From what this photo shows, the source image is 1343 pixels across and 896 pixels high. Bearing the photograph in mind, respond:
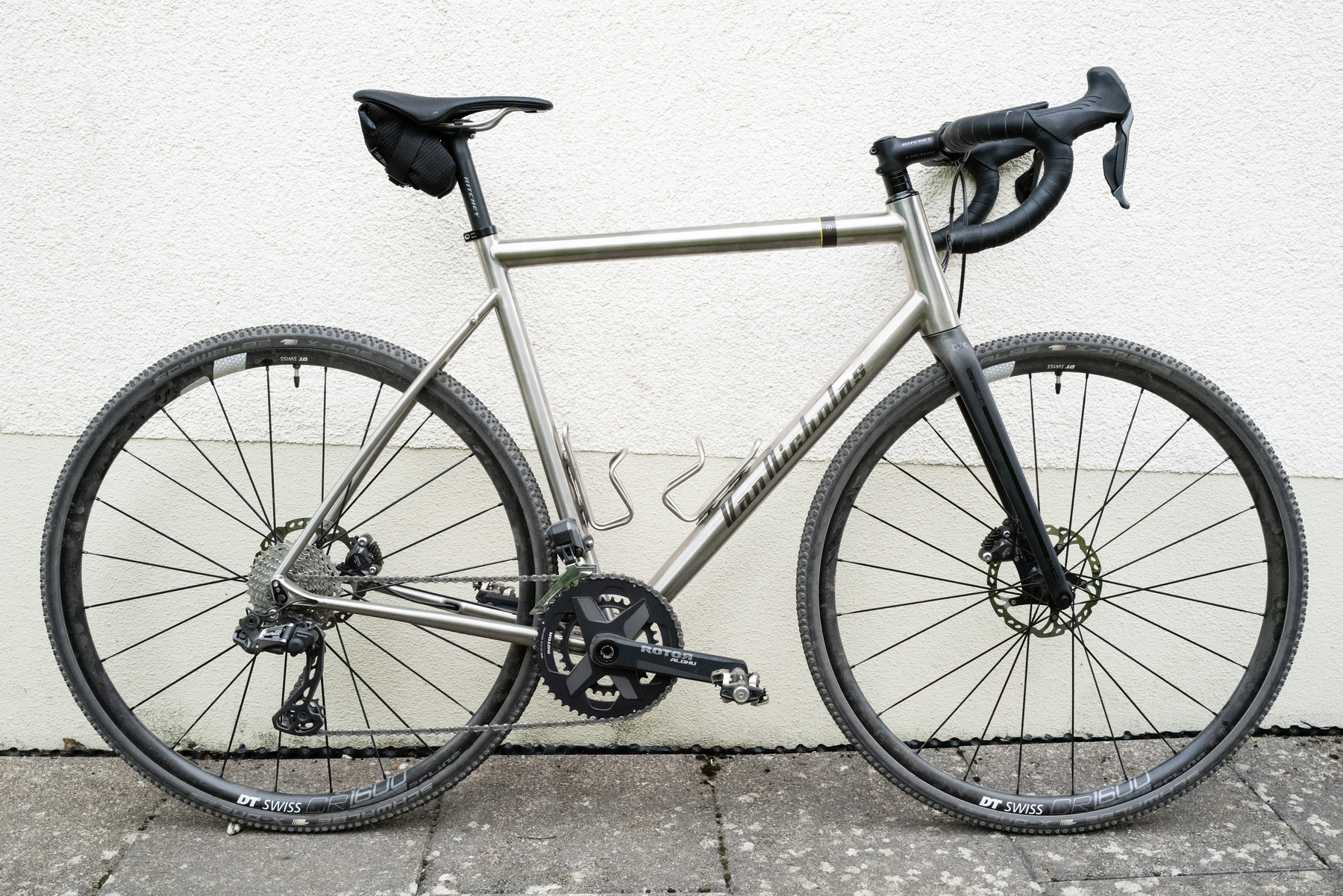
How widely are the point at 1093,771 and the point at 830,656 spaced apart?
0.92 metres

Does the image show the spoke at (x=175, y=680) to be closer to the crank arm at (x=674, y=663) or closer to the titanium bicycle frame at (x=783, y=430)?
the titanium bicycle frame at (x=783, y=430)

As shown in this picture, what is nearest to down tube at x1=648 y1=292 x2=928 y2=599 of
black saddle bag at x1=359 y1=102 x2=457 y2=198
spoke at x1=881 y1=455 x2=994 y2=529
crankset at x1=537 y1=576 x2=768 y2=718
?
crankset at x1=537 y1=576 x2=768 y2=718

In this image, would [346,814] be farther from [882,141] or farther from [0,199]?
[882,141]

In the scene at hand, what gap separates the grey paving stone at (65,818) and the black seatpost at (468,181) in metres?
1.62

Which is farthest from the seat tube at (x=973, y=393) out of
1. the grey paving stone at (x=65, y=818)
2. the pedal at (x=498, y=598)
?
the grey paving stone at (x=65, y=818)

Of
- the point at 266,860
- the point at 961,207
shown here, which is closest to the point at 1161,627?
the point at 961,207

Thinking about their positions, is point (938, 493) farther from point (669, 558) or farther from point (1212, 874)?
point (1212, 874)

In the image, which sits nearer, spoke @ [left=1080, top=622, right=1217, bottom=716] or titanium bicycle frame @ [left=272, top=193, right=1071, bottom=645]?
titanium bicycle frame @ [left=272, top=193, right=1071, bottom=645]

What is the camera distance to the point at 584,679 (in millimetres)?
2168

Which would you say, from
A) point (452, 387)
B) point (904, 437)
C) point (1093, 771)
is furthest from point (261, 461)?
point (1093, 771)

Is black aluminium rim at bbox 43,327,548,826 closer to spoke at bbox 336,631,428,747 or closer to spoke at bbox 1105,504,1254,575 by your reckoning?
spoke at bbox 336,631,428,747

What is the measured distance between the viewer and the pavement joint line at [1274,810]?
2236 mm

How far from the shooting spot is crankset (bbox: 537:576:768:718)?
2148mm

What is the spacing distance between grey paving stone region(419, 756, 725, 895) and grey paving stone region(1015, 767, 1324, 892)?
791 millimetres
